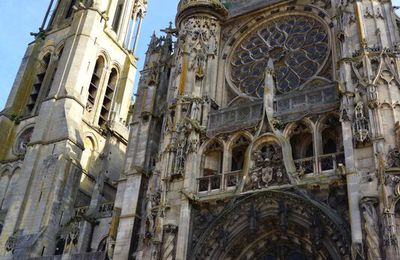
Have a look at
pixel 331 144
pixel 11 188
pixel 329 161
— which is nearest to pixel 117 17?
pixel 11 188

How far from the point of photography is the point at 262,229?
1338 centimetres

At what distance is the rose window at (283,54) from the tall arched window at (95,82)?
11757 mm

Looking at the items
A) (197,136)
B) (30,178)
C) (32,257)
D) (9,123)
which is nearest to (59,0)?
(9,123)

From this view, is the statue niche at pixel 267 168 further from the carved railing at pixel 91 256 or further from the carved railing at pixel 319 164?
the carved railing at pixel 91 256

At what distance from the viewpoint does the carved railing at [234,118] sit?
603 inches

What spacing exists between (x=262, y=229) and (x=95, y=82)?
18.4m

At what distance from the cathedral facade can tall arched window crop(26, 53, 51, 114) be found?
369 cm

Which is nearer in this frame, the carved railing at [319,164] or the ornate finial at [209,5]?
the carved railing at [319,164]

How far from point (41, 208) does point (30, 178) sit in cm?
191

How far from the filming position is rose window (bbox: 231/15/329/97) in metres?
17.0

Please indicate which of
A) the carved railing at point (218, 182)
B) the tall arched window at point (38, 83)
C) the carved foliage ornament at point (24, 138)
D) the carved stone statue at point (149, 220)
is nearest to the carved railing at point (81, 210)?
the carved foliage ornament at point (24, 138)

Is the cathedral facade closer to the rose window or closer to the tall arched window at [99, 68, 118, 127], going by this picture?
the rose window

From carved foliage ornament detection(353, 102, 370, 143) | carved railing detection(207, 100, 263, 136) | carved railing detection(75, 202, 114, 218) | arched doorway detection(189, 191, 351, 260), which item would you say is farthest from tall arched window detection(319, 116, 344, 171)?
carved railing detection(75, 202, 114, 218)

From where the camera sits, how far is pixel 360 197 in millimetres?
11656
